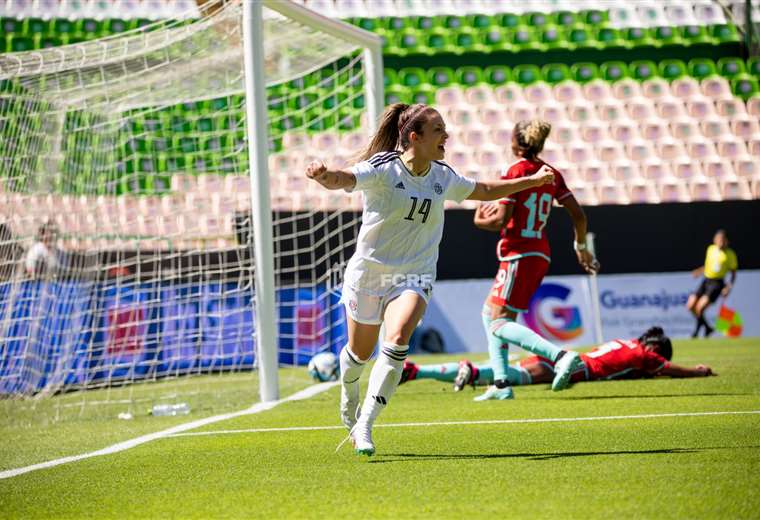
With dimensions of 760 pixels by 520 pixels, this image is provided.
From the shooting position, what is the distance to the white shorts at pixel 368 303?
5.16 meters

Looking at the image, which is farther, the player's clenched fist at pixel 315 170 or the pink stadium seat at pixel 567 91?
the pink stadium seat at pixel 567 91

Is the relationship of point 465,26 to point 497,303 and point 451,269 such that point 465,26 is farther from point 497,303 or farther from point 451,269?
point 497,303

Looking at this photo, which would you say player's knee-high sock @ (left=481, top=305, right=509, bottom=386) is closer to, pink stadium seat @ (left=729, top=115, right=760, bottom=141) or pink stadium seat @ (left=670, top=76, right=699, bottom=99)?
pink stadium seat @ (left=729, top=115, right=760, bottom=141)

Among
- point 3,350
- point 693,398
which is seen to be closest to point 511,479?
point 693,398

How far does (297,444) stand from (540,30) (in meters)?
17.2

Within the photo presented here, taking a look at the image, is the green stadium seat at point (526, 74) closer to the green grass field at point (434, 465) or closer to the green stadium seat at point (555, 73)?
the green stadium seat at point (555, 73)

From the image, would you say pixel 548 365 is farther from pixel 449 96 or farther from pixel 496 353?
pixel 449 96

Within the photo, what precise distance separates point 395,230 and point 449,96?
15581mm

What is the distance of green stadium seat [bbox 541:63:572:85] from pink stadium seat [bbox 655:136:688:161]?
7.62 ft

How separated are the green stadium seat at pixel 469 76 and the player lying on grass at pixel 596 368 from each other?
1253 cm

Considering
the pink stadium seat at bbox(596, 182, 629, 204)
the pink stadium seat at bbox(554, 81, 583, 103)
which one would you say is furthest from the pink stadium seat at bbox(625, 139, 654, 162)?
the pink stadium seat at bbox(554, 81, 583, 103)

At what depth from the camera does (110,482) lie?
4488mm

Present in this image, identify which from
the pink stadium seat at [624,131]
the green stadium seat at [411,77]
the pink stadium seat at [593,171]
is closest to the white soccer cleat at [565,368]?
the pink stadium seat at [593,171]

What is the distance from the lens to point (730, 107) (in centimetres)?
2027
